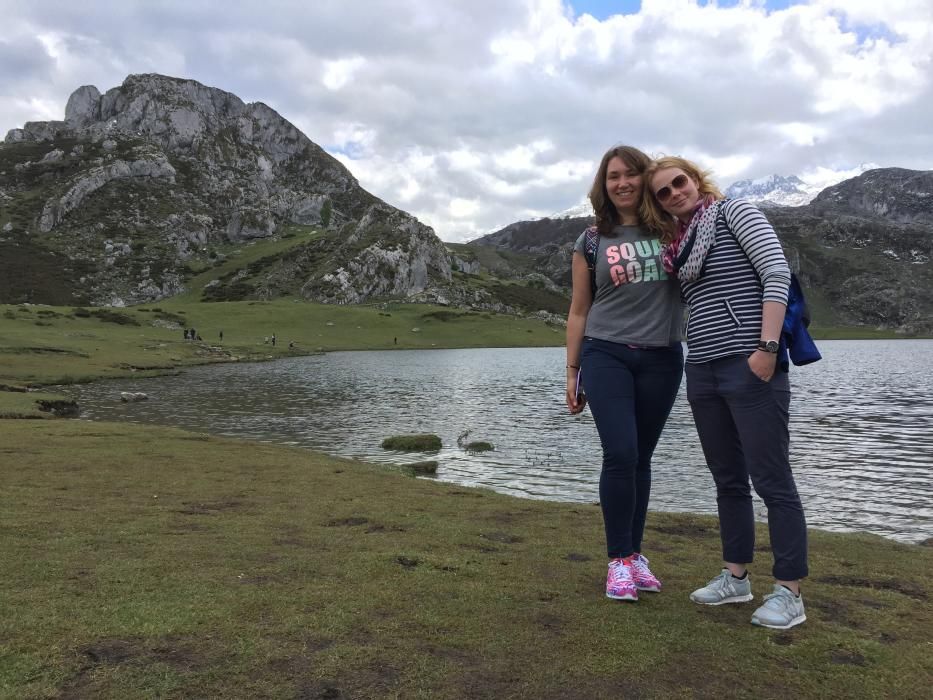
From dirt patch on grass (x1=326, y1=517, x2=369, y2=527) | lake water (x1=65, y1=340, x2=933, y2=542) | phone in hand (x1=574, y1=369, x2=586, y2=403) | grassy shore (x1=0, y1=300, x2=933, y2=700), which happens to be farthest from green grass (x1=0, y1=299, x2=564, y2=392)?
phone in hand (x1=574, y1=369, x2=586, y2=403)

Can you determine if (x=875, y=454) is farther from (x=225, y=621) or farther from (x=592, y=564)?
(x=225, y=621)

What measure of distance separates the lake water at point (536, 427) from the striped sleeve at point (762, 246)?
11849 millimetres

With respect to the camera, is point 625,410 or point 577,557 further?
point 577,557

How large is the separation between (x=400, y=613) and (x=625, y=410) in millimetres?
3175

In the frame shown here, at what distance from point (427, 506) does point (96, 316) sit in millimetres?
111787

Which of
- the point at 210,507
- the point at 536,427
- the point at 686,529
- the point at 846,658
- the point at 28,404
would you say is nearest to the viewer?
the point at 846,658

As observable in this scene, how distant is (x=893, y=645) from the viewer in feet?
18.5

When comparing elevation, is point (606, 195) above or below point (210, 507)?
above

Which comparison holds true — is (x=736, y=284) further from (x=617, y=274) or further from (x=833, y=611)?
(x=833, y=611)

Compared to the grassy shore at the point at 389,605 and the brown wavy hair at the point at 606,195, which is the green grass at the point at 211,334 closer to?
the grassy shore at the point at 389,605

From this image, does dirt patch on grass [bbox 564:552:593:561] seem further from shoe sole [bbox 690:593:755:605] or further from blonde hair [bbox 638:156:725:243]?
blonde hair [bbox 638:156:725:243]

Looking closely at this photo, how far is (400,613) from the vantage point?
19.9ft

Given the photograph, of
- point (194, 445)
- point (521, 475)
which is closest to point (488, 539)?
point (521, 475)

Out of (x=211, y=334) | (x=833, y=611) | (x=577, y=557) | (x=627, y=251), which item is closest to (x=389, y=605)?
(x=577, y=557)
